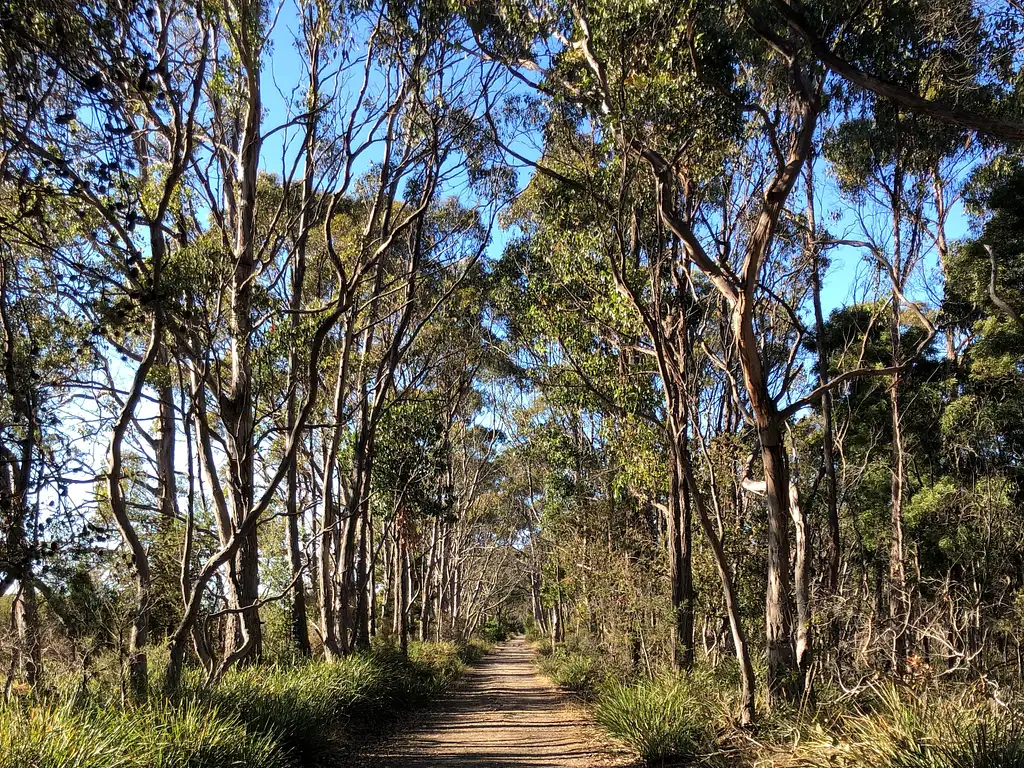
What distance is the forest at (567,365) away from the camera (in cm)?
613

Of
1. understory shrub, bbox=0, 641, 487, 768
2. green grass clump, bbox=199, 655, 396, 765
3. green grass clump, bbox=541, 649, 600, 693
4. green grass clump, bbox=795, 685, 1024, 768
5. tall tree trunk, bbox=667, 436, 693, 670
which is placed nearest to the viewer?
understory shrub, bbox=0, 641, 487, 768

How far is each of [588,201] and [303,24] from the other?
4.43m

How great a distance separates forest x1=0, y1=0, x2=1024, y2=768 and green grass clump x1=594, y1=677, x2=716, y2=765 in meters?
0.05

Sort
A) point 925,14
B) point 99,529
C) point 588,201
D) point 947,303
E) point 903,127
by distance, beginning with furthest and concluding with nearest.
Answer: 1. point 947,303
2. point 903,127
3. point 588,201
4. point 925,14
5. point 99,529

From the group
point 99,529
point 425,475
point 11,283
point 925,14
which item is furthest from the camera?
point 425,475

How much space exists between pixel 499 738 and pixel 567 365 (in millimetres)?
6570

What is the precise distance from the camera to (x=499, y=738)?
406 inches

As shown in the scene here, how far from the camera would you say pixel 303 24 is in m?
9.55

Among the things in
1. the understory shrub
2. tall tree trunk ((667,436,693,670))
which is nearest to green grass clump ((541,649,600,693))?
tall tree trunk ((667,436,693,670))

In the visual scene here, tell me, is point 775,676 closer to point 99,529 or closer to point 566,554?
point 99,529

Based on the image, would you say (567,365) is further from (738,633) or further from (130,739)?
(130,739)

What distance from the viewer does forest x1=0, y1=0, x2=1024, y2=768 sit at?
613 cm

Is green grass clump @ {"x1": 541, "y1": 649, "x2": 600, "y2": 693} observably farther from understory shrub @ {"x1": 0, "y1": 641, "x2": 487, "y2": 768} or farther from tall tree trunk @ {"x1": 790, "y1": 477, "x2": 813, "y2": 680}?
tall tree trunk @ {"x1": 790, "y1": 477, "x2": 813, "y2": 680}

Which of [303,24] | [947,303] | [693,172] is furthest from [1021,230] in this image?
[303,24]
